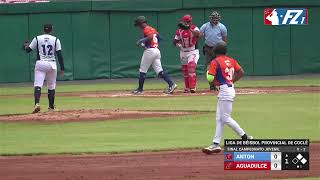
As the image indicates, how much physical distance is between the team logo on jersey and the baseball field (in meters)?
6.01

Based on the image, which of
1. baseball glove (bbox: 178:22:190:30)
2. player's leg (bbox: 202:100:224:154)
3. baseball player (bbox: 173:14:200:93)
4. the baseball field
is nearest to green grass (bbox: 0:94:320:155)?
the baseball field

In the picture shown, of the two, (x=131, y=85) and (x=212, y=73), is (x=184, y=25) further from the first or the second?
(x=212, y=73)

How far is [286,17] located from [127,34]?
598 centimetres

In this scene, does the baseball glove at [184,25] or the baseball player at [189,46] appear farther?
the baseball player at [189,46]

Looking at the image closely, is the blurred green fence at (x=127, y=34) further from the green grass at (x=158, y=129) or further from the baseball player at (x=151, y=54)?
the green grass at (x=158, y=129)

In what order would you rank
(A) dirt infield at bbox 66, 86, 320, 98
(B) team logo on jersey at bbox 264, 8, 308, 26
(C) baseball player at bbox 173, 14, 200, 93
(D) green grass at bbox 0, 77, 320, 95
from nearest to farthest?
(C) baseball player at bbox 173, 14, 200, 93, (A) dirt infield at bbox 66, 86, 320, 98, (D) green grass at bbox 0, 77, 320, 95, (B) team logo on jersey at bbox 264, 8, 308, 26

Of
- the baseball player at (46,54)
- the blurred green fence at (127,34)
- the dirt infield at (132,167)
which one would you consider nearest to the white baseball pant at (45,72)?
the baseball player at (46,54)

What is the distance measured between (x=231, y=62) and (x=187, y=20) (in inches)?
405

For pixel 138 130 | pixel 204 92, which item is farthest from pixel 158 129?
pixel 204 92

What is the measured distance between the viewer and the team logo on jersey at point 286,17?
3294 cm

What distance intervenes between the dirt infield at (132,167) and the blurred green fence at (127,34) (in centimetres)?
1862

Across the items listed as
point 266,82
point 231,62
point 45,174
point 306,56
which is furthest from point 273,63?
point 45,174

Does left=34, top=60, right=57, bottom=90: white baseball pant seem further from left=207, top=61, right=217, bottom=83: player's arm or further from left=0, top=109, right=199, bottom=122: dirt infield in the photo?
left=207, top=61, right=217, bottom=83: player's arm

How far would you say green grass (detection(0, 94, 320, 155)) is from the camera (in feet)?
48.5
